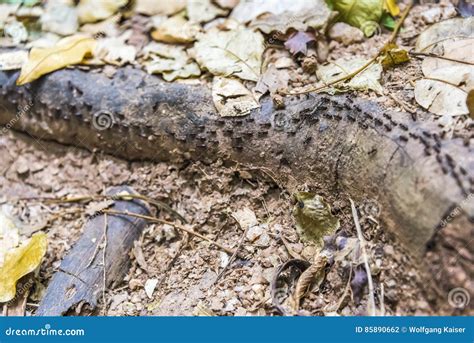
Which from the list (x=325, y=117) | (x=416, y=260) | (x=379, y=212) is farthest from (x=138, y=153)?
(x=416, y=260)

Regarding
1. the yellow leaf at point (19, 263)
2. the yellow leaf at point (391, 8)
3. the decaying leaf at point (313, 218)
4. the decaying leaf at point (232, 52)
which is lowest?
the yellow leaf at point (19, 263)

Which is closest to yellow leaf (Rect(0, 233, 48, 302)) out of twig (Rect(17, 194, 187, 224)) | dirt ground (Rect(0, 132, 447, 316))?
dirt ground (Rect(0, 132, 447, 316))

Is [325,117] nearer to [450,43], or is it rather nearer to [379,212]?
[379,212]

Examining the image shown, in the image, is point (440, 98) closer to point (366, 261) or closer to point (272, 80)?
point (366, 261)

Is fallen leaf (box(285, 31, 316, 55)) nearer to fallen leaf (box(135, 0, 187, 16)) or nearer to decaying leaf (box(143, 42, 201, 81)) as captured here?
decaying leaf (box(143, 42, 201, 81))

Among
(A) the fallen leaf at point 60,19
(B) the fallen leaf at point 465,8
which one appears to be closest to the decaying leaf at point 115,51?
(A) the fallen leaf at point 60,19

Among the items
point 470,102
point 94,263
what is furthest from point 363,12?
point 94,263

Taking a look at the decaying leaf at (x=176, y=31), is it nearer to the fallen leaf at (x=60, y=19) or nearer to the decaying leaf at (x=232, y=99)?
the decaying leaf at (x=232, y=99)
